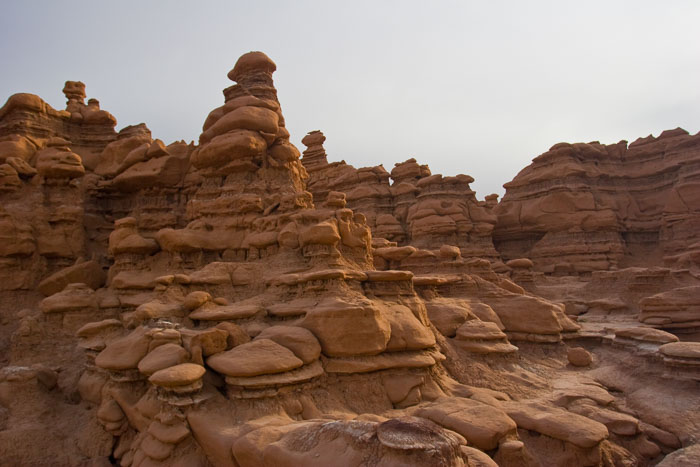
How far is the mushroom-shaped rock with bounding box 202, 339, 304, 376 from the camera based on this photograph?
6.93m

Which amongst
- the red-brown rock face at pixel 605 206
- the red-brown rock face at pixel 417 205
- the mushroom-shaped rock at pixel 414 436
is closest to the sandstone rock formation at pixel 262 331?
the mushroom-shaped rock at pixel 414 436

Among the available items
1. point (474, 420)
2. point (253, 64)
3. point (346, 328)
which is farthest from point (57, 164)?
point (474, 420)

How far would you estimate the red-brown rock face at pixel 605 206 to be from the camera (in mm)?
24344

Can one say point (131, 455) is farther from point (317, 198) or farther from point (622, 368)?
point (317, 198)

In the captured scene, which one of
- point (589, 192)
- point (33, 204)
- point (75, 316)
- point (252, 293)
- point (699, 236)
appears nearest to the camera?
point (252, 293)

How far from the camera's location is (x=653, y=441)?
821 cm

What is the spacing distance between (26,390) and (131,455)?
3.44 meters

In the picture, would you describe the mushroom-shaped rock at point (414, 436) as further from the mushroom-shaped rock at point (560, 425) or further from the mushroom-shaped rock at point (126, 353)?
the mushroom-shaped rock at point (126, 353)

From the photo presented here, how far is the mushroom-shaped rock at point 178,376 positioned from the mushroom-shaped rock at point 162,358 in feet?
1.05

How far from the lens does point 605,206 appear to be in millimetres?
25531

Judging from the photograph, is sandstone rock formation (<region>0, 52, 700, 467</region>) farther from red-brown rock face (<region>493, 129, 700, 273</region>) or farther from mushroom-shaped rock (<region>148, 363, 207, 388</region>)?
red-brown rock face (<region>493, 129, 700, 273</region>)

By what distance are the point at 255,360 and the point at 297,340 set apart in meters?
0.92

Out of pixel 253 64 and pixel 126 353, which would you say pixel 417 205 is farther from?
pixel 126 353

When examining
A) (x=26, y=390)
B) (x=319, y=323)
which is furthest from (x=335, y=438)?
(x=26, y=390)
